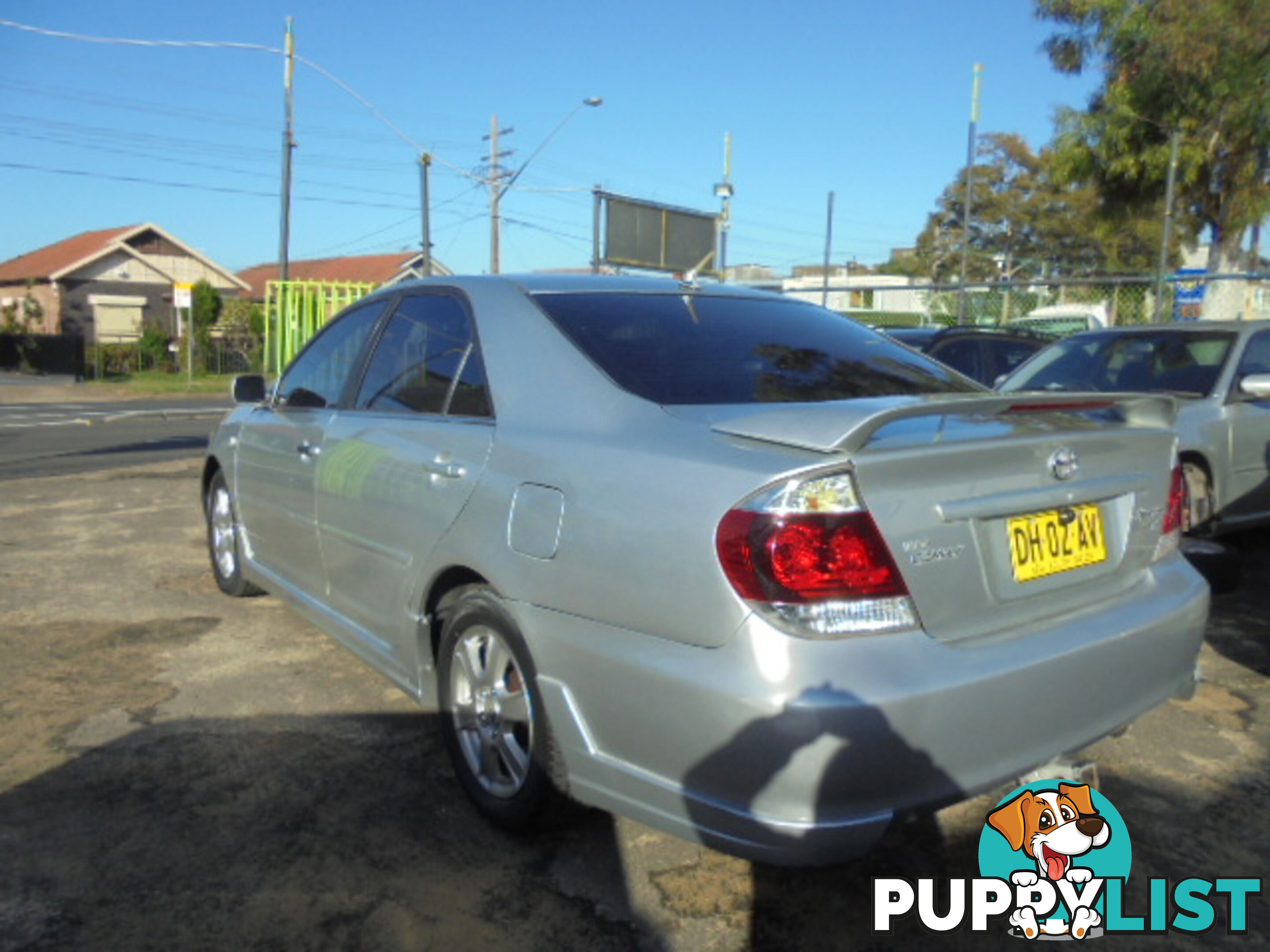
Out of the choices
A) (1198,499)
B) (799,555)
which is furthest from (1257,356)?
(799,555)

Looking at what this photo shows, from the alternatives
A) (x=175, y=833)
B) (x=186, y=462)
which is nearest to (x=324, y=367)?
(x=175, y=833)

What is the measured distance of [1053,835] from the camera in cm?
253

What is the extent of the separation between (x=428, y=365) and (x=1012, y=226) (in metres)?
46.4

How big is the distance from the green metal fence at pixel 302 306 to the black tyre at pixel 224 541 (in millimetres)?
14844

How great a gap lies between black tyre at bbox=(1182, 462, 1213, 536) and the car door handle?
4.82 meters

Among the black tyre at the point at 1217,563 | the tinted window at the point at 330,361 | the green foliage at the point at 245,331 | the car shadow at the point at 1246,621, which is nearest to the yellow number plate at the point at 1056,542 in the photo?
the car shadow at the point at 1246,621

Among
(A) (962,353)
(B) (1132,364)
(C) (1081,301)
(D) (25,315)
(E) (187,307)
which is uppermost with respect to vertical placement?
(C) (1081,301)

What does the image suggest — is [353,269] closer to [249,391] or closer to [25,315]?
[25,315]

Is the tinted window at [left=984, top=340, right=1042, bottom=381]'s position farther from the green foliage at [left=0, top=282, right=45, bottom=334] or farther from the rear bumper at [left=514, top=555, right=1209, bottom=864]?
the green foliage at [left=0, top=282, right=45, bottom=334]

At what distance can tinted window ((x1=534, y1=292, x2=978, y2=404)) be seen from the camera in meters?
2.88

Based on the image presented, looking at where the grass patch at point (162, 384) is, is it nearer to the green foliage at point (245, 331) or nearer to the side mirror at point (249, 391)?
the green foliage at point (245, 331)

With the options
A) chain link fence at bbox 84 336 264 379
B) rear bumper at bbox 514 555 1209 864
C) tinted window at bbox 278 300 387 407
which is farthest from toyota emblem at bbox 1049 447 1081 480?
chain link fence at bbox 84 336 264 379

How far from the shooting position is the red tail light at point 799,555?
218 cm

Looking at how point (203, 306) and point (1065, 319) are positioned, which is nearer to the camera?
point (1065, 319)
